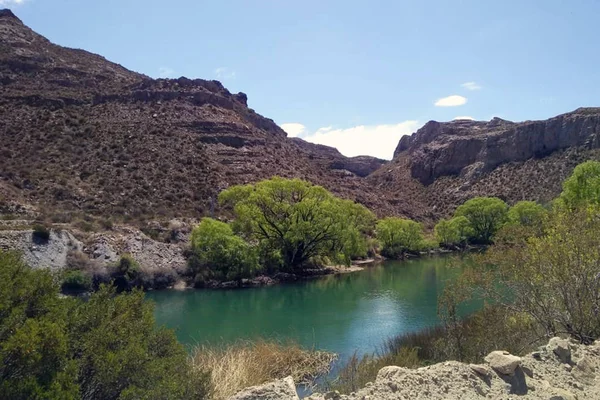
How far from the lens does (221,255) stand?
4200cm

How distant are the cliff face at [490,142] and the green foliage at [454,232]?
3216 centimetres

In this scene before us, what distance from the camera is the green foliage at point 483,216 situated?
265 ft

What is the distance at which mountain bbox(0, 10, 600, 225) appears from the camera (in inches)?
2072

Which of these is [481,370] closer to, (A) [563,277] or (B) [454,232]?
(A) [563,277]

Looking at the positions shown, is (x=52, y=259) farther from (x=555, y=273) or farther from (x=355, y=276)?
(x=555, y=273)

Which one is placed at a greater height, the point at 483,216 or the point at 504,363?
the point at 483,216

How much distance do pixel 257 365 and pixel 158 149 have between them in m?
53.5

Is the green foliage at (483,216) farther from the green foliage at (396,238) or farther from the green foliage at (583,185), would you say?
the green foliage at (583,185)

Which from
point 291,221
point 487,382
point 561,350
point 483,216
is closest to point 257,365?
point 487,382

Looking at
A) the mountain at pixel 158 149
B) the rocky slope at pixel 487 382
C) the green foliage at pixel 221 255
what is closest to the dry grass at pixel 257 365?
the rocky slope at pixel 487 382

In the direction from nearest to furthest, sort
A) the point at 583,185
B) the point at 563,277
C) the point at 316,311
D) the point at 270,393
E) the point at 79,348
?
the point at 79,348 < the point at 270,393 < the point at 563,277 < the point at 316,311 < the point at 583,185

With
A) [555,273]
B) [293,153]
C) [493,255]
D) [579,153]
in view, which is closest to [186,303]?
[493,255]

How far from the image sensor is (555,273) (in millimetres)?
12000

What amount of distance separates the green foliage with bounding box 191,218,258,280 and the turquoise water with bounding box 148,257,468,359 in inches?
103
